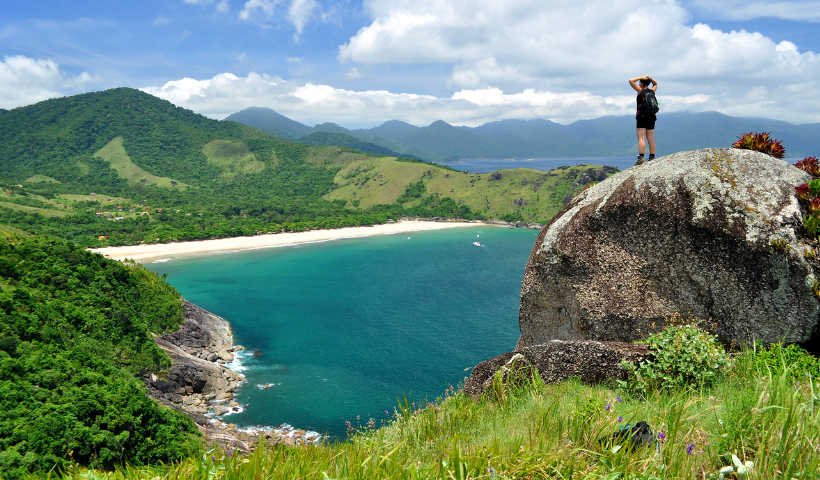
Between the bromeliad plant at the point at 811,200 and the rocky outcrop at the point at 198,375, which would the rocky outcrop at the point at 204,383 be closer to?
the rocky outcrop at the point at 198,375

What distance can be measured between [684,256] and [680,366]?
329 centimetres

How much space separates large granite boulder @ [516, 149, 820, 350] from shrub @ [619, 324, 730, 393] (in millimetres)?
1692

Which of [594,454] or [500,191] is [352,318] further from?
[500,191]

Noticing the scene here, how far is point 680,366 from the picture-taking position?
25.8ft

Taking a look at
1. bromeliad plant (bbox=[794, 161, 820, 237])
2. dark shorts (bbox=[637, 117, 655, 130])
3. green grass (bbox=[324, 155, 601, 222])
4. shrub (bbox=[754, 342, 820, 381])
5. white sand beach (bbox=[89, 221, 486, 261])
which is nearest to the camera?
shrub (bbox=[754, 342, 820, 381])

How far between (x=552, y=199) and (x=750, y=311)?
15638cm

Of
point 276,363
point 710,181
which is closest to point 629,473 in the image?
point 710,181

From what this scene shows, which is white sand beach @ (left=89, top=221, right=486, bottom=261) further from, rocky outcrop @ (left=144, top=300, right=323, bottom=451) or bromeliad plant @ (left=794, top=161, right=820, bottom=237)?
bromeliad plant @ (left=794, top=161, right=820, bottom=237)

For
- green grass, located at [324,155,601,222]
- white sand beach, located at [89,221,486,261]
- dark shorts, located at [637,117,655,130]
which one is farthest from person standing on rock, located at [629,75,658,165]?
green grass, located at [324,155,601,222]

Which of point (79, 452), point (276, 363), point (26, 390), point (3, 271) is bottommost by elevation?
point (276, 363)

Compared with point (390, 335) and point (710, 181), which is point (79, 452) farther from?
point (390, 335)

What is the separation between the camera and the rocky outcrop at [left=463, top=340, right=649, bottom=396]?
28.1ft

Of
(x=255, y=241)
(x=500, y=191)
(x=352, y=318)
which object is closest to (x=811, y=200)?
(x=352, y=318)

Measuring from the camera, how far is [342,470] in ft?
14.0
